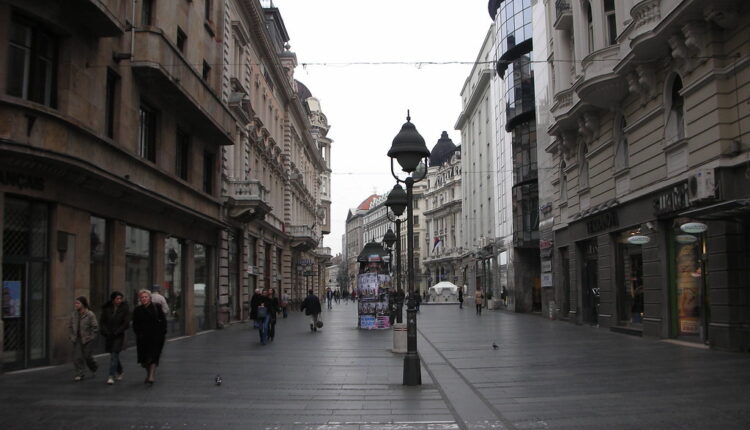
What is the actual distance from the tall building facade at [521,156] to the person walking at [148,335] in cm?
3372

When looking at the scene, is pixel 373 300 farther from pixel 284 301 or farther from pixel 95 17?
pixel 284 301

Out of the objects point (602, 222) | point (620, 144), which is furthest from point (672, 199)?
point (602, 222)

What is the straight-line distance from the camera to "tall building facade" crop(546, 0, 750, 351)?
1512 cm

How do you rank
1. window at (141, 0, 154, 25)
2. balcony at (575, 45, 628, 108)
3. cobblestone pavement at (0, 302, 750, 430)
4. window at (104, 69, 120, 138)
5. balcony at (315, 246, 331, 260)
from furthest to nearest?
balcony at (315, 246, 331, 260)
balcony at (575, 45, 628, 108)
window at (141, 0, 154, 25)
window at (104, 69, 120, 138)
cobblestone pavement at (0, 302, 750, 430)

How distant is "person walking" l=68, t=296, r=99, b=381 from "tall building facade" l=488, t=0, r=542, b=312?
34.0 meters

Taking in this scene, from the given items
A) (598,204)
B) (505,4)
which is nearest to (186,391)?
(598,204)

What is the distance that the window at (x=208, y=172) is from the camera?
87.1ft

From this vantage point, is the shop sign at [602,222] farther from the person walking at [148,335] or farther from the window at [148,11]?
the person walking at [148,335]

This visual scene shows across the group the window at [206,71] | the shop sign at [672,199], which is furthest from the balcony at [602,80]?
the window at [206,71]

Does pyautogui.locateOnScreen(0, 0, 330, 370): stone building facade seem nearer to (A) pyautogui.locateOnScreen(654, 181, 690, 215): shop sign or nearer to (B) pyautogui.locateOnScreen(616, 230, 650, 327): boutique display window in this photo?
(A) pyautogui.locateOnScreen(654, 181, 690, 215): shop sign

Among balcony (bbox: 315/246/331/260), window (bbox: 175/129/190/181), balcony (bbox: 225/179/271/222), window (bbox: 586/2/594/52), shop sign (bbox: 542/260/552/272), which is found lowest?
shop sign (bbox: 542/260/552/272)

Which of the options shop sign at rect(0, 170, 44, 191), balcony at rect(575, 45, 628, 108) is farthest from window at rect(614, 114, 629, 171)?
shop sign at rect(0, 170, 44, 191)

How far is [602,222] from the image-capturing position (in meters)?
23.8

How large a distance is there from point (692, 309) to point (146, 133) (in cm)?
1595
